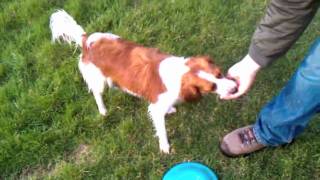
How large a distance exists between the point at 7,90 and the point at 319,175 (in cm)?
254

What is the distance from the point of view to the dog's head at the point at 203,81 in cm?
309

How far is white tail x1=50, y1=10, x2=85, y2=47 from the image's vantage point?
162 inches

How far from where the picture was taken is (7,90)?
14.0ft

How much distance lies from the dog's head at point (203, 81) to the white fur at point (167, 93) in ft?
0.18

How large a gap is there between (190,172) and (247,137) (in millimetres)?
489

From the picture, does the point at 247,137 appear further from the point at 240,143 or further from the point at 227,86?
the point at 227,86

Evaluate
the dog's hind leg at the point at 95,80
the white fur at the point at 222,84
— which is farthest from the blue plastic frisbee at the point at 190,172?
the dog's hind leg at the point at 95,80

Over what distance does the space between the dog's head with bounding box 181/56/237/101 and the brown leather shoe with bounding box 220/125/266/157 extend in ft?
1.66

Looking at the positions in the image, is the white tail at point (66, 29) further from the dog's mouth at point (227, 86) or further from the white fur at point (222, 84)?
the dog's mouth at point (227, 86)

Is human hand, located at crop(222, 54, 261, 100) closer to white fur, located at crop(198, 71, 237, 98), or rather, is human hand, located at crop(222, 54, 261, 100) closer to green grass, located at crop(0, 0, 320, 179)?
white fur, located at crop(198, 71, 237, 98)

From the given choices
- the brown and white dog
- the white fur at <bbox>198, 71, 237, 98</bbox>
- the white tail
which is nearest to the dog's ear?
the brown and white dog

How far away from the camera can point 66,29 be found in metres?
4.18

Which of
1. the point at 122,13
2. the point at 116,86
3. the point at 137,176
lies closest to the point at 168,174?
the point at 137,176

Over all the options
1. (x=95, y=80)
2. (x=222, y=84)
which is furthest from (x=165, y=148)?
(x=222, y=84)
